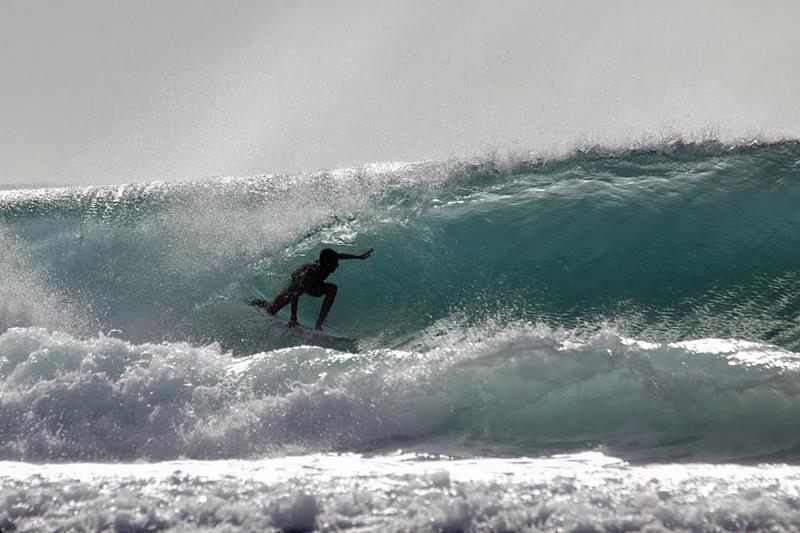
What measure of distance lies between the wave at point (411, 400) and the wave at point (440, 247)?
192 cm

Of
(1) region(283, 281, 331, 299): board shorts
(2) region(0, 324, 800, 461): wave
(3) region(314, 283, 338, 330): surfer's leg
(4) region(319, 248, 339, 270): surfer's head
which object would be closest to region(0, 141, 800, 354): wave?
(3) region(314, 283, 338, 330): surfer's leg

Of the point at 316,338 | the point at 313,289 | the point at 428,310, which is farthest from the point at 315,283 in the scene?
the point at 428,310

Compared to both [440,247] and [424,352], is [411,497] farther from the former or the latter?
[440,247]

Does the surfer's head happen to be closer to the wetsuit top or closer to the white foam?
the wetsuit top

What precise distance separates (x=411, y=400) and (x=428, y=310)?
10.5ft

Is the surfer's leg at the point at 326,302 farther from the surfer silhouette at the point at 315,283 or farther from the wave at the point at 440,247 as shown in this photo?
the wave at the point at 440,247

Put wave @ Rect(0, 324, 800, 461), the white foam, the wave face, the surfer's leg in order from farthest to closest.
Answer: the surfer's leg, the wave face, wave @ Rect(0, 324, 800, 461), the white foam

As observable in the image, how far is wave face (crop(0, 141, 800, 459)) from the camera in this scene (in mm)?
4586

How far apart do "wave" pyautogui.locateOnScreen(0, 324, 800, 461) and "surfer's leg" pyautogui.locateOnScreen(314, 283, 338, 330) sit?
7.13ft

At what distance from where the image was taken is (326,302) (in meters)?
7.67

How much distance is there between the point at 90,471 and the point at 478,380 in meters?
2.28

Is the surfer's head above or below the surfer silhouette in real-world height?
above

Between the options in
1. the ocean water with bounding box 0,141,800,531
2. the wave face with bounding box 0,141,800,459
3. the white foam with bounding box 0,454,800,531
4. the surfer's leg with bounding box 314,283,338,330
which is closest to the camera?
the white foam with bounding box 0,454,800,531

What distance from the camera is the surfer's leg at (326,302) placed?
24.8 ft
